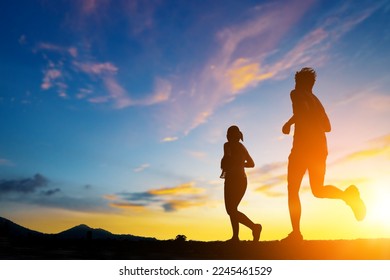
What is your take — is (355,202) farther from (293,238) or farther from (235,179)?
(235,179)

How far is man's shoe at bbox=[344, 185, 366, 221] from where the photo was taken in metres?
8.87

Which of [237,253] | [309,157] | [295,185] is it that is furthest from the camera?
[295,185]

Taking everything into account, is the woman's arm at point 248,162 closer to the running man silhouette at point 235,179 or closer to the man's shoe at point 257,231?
the running man silhouette at point 235,179

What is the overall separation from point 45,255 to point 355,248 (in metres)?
5.62

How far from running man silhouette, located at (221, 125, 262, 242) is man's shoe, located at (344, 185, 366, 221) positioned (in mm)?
2204

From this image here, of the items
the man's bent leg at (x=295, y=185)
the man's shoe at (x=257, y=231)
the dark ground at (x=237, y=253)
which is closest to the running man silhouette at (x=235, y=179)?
the man's shoe at (x=257, y=231)

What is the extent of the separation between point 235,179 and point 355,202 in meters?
2.59

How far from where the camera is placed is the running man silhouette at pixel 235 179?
10.1 meters

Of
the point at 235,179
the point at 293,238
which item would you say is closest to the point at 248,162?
the point at 235,179

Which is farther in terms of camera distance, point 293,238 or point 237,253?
point 293,238

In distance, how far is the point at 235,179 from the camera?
33.3ft

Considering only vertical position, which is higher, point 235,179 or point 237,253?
point 235,179
